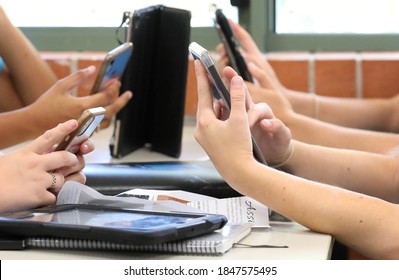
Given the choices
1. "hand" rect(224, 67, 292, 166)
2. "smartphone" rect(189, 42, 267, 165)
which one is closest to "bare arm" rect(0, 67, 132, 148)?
"hand" rect(224, 67, 292, 166)

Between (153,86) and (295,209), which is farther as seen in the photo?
(153,86)

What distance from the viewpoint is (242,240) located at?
0.99 m

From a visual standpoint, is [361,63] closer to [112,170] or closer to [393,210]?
[112,170]

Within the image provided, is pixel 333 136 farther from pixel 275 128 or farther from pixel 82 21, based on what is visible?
pixel 82 21

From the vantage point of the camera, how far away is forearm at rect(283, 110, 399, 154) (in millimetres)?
1584

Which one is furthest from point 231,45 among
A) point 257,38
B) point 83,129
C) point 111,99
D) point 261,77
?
point 83,129

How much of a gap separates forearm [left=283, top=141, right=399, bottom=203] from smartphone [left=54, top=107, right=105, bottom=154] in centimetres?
38

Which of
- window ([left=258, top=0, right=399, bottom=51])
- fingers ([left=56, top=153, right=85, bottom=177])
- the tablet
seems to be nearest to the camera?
the tablet

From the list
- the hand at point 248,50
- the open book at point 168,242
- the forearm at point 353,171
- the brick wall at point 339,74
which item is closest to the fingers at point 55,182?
the open book at point 168,242

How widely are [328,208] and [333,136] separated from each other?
61 cm

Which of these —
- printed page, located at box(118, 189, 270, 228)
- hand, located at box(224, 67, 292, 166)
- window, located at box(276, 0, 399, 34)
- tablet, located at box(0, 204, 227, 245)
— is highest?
window, located at box(276, 0, 399, 34)

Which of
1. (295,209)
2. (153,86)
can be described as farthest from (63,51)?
(295,209)

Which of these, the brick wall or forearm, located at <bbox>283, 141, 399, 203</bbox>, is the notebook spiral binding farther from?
the brick wall

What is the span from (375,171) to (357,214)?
37 centimetres
